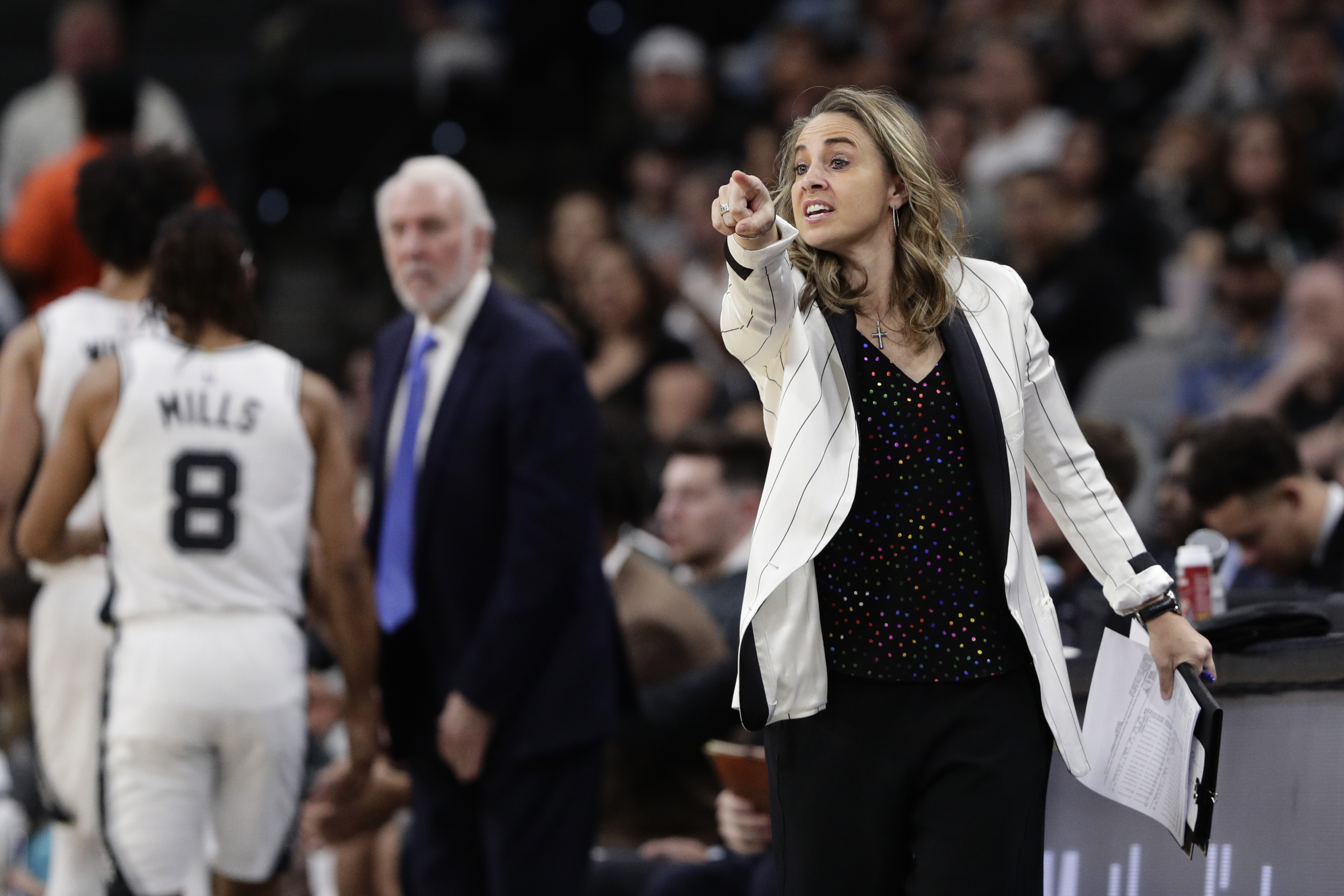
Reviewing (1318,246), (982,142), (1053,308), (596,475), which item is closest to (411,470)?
(596,475)

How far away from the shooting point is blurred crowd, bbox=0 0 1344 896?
203 inches

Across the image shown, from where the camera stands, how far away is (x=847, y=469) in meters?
2.76

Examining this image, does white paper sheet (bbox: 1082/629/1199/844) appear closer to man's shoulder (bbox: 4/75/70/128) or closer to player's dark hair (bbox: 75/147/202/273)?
player's dark hair (bbox: 75/147/202/273)

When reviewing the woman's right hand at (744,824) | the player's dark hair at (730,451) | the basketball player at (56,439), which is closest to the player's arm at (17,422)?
the basketball player at (56,439)

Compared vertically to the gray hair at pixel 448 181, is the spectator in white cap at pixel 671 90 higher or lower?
higher

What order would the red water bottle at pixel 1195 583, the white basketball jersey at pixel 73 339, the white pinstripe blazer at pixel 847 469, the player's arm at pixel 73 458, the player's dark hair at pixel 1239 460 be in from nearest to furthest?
the white pinstripe blazer at pixel 847 469 < the red water bottle at pixel 1195 583 < the player's arm at pixel 73 458 < the white basketball jersey at pixel 73 339 < the player's dark hair at pixel 1239 460

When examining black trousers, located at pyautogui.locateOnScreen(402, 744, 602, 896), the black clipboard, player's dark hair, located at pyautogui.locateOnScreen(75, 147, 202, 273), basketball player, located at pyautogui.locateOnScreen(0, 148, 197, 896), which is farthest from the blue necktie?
the black clipboard

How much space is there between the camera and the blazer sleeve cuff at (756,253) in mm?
2619

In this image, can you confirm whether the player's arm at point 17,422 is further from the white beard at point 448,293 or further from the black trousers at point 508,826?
the black trousers at point 508,826

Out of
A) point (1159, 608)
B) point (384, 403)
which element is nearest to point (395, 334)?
point (384, 403)

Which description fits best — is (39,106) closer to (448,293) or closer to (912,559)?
(448,293)

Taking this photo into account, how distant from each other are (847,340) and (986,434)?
0.28 meters

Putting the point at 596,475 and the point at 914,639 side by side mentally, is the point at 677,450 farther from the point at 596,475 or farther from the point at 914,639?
the point at 914,639

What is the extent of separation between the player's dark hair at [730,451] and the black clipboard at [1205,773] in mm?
2811
